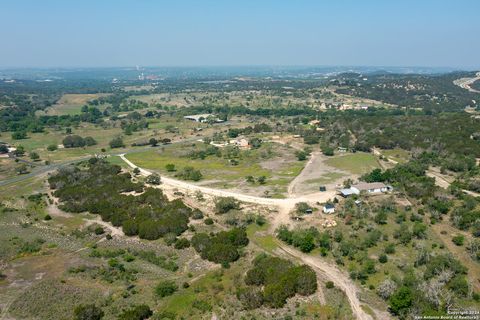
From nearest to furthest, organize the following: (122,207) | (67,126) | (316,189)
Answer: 1. (122,207)
2. (316,189)
3. (67,126)

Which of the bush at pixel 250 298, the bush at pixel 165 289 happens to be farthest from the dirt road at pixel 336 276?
the bush at pixel 165 289

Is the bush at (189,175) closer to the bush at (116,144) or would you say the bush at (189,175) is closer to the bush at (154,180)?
the bush at (154,180)

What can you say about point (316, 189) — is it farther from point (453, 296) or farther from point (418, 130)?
point (418, 130)

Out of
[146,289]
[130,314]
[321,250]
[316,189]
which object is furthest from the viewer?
[316,189]

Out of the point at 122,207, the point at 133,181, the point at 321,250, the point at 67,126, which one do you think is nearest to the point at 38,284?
the point at 122,207

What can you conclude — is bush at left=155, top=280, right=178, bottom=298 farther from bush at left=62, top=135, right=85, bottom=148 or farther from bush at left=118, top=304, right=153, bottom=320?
bush at left=62, top=135, right=85, bottom=148

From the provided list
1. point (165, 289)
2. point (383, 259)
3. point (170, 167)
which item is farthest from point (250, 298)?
point (170, 167)

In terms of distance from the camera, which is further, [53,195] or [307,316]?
[53,195]
